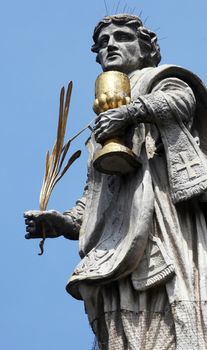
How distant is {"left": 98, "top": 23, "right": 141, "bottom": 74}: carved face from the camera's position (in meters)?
14.6

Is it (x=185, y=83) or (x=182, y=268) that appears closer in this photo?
(x=182, y=268)

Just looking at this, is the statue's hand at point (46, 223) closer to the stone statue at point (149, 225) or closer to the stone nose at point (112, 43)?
the stone statue at point (149, 225)

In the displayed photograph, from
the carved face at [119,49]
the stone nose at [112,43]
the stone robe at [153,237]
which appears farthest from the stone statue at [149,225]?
the stone nose at [112,43]

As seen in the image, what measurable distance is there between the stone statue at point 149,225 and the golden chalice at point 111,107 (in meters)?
0.11

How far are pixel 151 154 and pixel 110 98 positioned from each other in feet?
1.97

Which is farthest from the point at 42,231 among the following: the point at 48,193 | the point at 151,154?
the point at 151,154

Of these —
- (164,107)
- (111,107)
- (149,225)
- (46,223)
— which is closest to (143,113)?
(164,107)

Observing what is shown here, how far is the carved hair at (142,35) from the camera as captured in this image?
14.8 metres

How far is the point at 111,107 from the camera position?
13.8 m

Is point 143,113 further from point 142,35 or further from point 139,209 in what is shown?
point 142,35

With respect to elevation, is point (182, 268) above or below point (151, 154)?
below

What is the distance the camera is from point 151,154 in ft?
45.5

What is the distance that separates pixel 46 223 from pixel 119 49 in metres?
1.79

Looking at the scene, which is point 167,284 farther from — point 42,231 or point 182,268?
point 42,231
